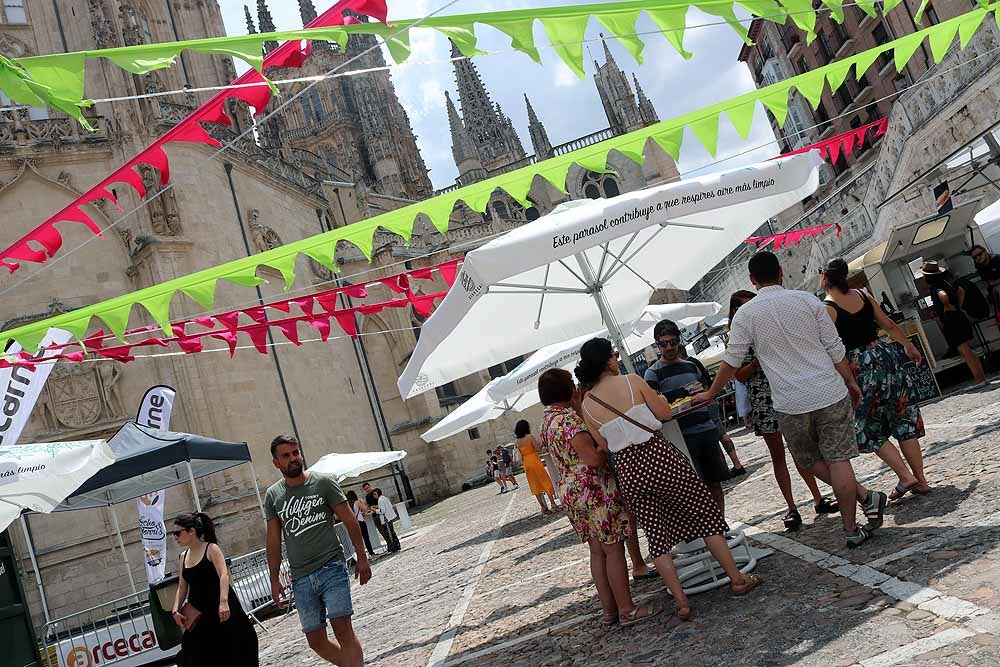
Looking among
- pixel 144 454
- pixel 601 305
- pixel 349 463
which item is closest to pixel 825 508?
pixel 601 305

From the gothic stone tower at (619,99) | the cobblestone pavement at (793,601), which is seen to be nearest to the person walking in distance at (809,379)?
the cobblestone pavement at (793,601)

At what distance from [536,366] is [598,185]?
143 ft

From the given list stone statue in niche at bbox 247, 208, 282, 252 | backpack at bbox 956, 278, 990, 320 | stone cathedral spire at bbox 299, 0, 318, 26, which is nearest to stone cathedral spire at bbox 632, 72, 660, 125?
stone cathedral spire at bbox 299, 0, 318, 26

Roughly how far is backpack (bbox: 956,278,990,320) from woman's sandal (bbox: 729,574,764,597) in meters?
8.35

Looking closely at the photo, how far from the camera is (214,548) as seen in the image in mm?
5773

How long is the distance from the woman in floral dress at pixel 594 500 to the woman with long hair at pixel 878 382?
1876 mm

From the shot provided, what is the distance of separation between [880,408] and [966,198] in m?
15.1

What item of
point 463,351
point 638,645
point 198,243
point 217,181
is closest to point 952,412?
point 463,351

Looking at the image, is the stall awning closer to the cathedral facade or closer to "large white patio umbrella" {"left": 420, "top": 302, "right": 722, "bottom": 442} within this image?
the cathedral facade

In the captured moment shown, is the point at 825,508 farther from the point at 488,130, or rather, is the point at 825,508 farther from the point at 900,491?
the point at 488,130

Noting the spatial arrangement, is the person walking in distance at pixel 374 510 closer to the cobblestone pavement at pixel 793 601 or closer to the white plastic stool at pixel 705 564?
the cobblestone pavement at pixel 793 601

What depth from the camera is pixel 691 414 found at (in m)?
6.42

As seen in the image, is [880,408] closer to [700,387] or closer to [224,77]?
[700,387]

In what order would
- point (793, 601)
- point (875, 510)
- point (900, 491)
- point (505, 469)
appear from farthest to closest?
point (505, 469) → point (900, 491) → point (875, 510) → point (793, 601)
